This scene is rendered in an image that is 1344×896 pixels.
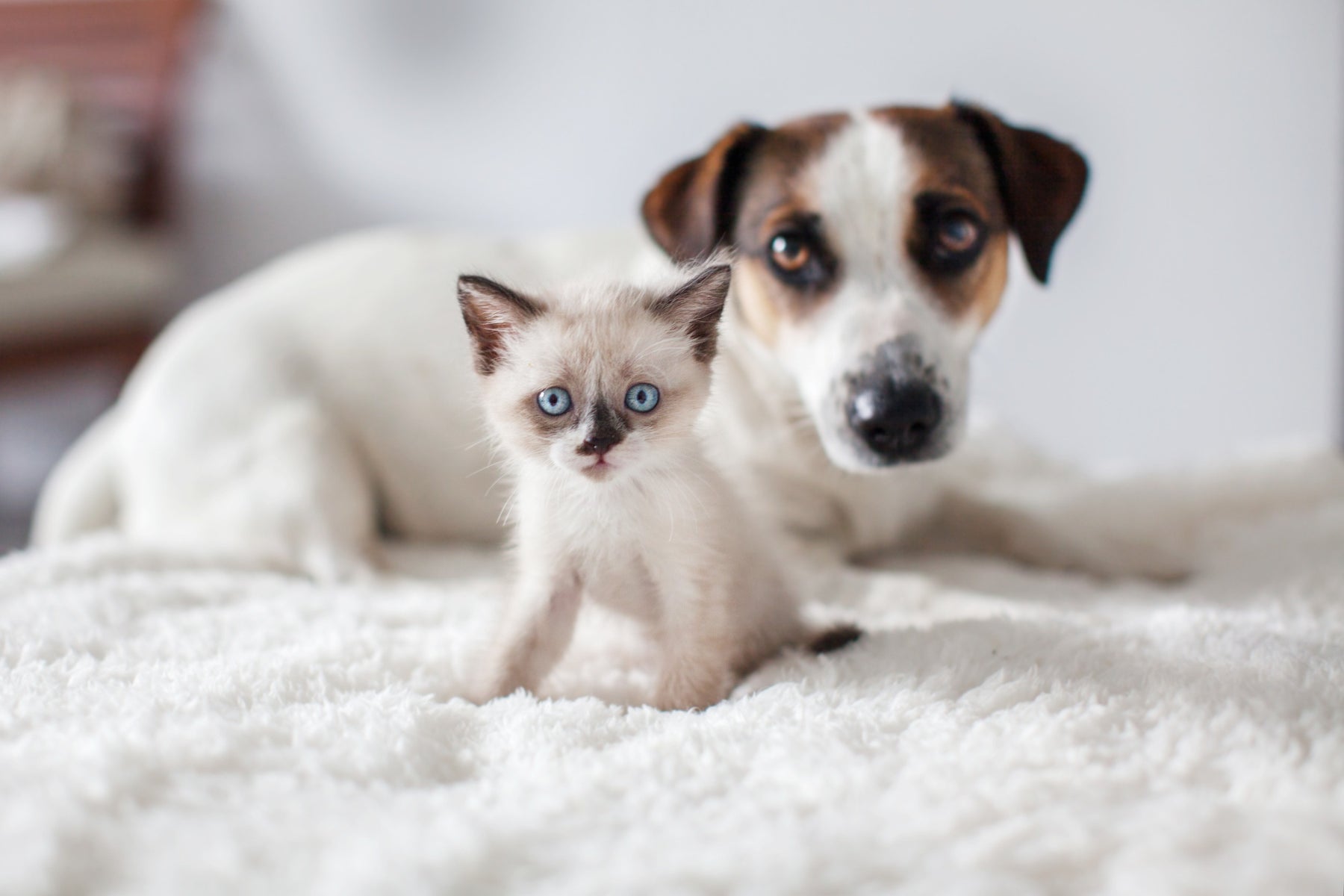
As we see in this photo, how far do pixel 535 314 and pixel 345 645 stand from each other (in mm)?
396

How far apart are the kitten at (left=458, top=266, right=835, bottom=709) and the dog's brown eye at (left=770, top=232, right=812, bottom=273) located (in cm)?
43

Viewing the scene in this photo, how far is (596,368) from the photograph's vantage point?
779 mm

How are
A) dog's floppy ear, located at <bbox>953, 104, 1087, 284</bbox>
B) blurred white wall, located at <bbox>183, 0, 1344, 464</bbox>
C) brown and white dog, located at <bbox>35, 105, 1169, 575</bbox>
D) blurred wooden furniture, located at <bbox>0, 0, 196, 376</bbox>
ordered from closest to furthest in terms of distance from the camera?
brown and white dog, located at <bbox>35, 105, 1169, 575</bbox>
dog's floppy ear, located at <bbox>953, 104, 1087, 284</bbox>
blurred white wall, located at <bbox>183, 0, 1344, 464</bbox>
blurred wooden furniture, located at <bbox>0, 0, 196, 376</bbox>

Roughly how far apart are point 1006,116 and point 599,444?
7.50ft

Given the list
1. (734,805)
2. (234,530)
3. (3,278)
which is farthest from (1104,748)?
(3,278)

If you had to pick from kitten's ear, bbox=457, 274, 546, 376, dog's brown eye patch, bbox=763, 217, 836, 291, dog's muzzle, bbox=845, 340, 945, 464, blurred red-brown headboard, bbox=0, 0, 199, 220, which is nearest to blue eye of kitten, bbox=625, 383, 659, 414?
kitten's ear, bbox=457, 274, 546, 376

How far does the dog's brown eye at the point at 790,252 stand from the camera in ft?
4.16

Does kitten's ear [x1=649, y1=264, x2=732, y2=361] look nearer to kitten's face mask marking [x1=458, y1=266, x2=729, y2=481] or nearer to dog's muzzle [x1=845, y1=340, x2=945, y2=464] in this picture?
kitten's face mask marking [x1=458, y1=266, x2=729, y2=481]

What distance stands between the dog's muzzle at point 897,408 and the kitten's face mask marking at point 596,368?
32 cm

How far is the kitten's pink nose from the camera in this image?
0.76 meters

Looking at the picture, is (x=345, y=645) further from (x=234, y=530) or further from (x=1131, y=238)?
(x=1131, y=238)

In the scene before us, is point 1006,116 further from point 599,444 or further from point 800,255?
point 599,444

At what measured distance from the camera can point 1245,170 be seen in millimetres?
2555

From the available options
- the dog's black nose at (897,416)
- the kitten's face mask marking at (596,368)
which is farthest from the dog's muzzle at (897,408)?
the kitten's face mask marking at (596,368)
